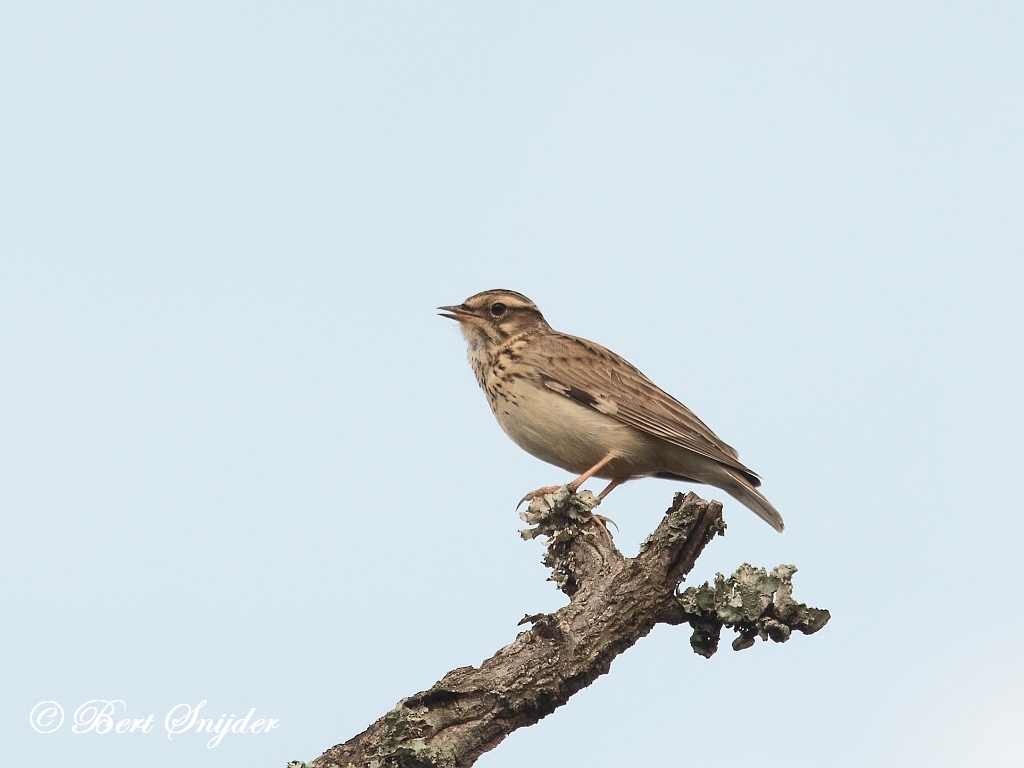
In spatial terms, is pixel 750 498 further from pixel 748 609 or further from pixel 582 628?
pixel 582 628

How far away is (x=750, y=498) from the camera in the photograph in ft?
34.5

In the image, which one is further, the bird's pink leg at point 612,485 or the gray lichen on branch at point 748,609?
the bird's pink leg at point 612,485

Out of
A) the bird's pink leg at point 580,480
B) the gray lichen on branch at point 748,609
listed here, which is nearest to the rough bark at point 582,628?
the gray lichen on branch at point 748,609

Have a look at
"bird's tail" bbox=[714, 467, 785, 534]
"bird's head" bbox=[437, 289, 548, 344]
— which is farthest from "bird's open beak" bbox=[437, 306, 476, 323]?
"bird's tail" bbox=[714, 467, 785, 534]

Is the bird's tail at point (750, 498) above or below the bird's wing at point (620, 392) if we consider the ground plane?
below

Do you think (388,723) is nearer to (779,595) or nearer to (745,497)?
(779,595)

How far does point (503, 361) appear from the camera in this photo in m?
11.4

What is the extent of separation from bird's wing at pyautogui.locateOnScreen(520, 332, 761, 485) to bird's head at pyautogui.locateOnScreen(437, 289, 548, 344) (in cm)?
35

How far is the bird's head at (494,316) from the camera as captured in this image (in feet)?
39.3

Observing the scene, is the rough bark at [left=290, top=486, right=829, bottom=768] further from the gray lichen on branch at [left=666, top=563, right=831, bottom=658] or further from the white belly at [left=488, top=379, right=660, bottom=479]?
the white belly at [left=488, top=379, right=660, bottom=479]

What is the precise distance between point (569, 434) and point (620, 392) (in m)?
0.77

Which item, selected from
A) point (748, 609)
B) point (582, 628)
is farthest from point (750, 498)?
point (582, 628)

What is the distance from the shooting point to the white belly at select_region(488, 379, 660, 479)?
1060 cm

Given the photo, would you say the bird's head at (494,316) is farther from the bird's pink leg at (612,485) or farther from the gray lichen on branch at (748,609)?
the gray lichen on branch at (748,609)
